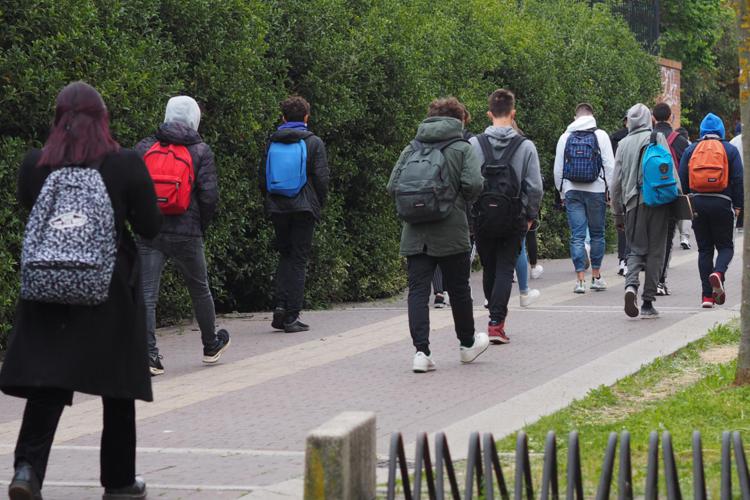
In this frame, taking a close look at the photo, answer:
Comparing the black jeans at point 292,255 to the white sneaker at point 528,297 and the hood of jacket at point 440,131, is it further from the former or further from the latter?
the hood of jacket at point 440,131

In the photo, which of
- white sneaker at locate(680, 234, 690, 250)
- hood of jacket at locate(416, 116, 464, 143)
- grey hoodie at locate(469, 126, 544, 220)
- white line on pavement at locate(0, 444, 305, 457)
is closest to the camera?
white line on pavement at locate(0, 444, 305, 457)

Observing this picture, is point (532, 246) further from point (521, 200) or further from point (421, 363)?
point (421, 363)

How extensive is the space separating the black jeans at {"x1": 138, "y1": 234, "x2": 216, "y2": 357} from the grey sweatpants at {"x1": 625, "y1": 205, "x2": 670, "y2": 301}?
164 inches

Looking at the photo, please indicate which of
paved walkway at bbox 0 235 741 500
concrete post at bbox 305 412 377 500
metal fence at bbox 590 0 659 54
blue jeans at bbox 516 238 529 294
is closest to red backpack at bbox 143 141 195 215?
paved walkway at bbox 0 235 741 500

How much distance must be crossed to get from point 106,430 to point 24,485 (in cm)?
46

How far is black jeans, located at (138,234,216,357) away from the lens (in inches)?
370

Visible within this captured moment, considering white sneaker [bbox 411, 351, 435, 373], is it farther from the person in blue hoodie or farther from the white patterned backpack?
the person in blue hoodie

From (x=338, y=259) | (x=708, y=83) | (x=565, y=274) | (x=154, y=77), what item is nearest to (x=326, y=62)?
(x=338, y=259)

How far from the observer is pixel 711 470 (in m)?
5.91

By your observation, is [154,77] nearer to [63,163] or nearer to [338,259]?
[338,259]

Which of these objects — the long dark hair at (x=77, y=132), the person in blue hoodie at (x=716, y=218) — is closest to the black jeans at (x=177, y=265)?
the long dark hair at (x=77, y=132)

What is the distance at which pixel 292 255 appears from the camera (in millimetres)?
11734

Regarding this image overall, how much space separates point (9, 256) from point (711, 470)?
5.48 meters

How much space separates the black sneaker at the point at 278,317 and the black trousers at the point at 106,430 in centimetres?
592
